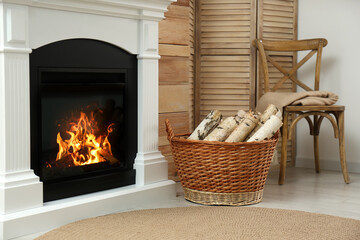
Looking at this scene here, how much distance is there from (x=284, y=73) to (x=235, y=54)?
0.37m

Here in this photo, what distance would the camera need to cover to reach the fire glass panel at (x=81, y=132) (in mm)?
2426

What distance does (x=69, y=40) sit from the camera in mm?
2465

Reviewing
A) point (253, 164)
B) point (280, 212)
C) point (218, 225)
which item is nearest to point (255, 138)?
point (253, 164)

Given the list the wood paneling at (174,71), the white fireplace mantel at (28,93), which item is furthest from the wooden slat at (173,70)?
the white fireplace mantel at (28,93)

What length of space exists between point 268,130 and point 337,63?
137 cm

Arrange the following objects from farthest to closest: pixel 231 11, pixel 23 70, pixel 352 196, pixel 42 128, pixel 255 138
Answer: pixel 231 11 < pixel 352 196 < pixel 255 138 < pixel 42 128 < pixel 23 70

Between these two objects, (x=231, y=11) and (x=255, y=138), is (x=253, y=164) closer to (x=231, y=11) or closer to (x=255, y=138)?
(x=255, y=138)

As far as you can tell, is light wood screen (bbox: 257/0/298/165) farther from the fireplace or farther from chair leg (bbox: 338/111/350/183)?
the fireplace

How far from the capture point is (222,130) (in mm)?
2760

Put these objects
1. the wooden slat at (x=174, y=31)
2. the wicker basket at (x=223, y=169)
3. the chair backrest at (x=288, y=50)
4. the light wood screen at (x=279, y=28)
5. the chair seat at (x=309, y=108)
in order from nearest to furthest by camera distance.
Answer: the wicker basket at (x=223, y=169), the wooden slat at (x=174, y=31), the chair seat at (x=309, y=108), the chair backrest at (x=288, y=50), the light wood screen at (x=279, y=28)

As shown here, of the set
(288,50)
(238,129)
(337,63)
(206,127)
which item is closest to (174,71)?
(206,127)

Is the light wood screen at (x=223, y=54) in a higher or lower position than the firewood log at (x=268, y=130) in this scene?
higher

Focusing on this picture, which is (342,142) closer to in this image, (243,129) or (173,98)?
(243,129)

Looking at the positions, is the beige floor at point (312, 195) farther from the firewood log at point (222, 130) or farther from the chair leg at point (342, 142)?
the firewood log at point (222, 130)
